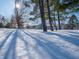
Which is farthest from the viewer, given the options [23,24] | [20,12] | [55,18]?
[23,24]

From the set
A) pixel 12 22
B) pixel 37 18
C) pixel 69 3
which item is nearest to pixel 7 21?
pixel 12 22

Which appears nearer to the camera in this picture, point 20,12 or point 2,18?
point 20,12

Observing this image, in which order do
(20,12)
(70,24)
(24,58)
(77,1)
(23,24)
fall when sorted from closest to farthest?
(24,58) → (77,1) → (70,24) → (20,12) → (23,24)

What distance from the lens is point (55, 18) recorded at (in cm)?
1812

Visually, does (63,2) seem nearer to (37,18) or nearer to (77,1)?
(77,1)

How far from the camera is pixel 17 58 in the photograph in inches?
107

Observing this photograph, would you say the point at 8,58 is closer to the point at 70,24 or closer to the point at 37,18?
the point at 37,18

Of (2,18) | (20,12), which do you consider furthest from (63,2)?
(2,18)

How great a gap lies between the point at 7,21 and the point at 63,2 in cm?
2326

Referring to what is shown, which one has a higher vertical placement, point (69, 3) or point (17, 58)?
point (69, 3)

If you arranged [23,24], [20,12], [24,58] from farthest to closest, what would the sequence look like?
[23,24], [20,12], [24,58]

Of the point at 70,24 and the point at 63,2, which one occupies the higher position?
the point at 63,2

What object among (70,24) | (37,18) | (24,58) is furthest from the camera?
(70,24)

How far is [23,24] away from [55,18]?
14291 millimetres
